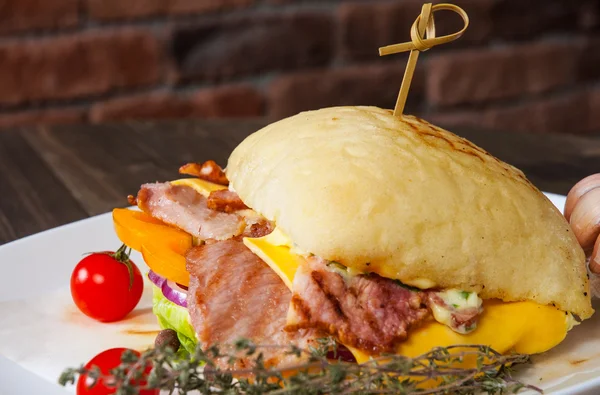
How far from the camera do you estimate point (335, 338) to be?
1.78 m

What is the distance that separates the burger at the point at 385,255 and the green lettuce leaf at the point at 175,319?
0.06ft

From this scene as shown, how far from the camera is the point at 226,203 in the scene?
220 cm

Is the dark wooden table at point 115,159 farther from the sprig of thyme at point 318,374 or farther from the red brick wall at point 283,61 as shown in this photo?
the sprig of thyme at point 318,374

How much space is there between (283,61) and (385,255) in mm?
3854

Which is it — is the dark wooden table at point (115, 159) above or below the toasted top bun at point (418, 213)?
below

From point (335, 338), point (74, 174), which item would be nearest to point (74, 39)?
point (74, 174)

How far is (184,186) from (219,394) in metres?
0.96

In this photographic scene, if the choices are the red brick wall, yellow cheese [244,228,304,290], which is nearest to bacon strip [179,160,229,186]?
yellow cheese [244,228,304,290]

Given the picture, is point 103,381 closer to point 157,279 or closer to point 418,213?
point 157,279

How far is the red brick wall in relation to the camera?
500cm

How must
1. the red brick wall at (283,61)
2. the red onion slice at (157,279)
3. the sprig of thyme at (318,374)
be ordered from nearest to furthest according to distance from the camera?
the sprig of thyme at (318,374) → the red onion slice at (157,279) → the red brick wall at (283,61)

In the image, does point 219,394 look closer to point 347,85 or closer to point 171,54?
point 171,54

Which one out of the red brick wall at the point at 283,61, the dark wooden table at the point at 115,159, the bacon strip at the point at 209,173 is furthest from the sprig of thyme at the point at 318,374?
the red brick wall at the point at 283,61

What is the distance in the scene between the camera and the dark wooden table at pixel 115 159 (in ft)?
10.8
